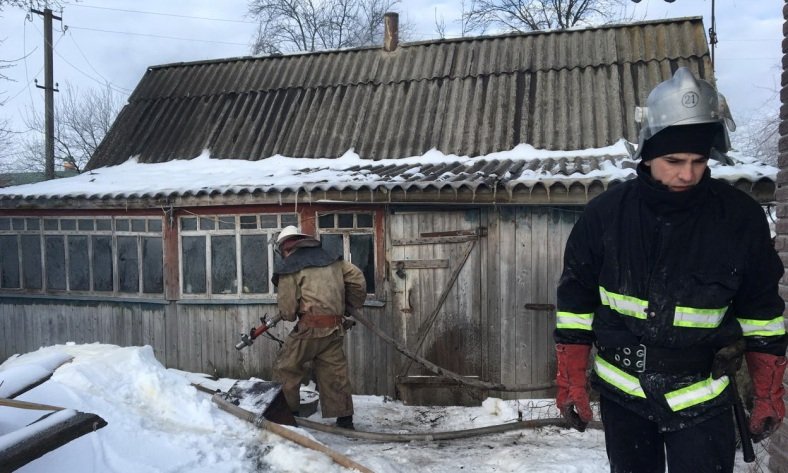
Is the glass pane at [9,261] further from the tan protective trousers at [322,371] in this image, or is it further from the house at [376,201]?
the tan protective trousers at [322,371]

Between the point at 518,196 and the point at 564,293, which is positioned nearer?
the point at 564,293

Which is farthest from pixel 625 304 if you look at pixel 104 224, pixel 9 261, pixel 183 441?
pixel 9 261

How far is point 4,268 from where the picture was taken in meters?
8.78

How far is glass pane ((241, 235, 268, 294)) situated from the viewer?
7.53 metres

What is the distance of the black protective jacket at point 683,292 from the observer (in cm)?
230

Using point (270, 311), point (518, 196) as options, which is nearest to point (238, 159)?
point (270, 311)

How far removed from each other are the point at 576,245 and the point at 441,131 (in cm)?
614

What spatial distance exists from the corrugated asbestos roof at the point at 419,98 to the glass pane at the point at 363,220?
144 cm

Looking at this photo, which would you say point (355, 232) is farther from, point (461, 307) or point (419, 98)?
point (419, 98)

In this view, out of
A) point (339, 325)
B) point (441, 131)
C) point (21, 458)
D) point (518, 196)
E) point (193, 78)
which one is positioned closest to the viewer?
point (21, 458)

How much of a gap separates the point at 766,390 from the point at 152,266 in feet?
24.5

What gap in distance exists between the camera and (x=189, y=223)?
25.5ft

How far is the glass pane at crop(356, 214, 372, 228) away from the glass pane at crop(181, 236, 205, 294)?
7.18 feet

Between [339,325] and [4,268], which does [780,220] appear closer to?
[339,325]
